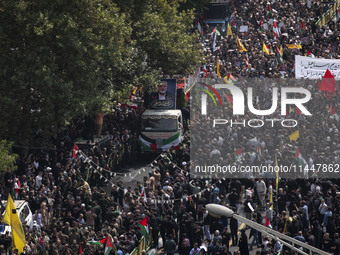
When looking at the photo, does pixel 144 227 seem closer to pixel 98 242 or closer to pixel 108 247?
pixel 98 242

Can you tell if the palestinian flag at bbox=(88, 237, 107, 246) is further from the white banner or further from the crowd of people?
the white banner

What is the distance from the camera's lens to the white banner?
133ft

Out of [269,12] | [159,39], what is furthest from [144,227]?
[269,12]

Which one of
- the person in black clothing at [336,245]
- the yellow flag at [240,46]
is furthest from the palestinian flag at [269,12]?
the person in black clothing at [336,245]

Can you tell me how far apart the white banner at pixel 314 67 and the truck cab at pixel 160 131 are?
615 cm

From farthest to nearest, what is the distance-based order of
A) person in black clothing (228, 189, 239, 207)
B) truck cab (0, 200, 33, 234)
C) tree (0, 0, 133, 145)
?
tree (0, 0, 133, 145) < person in black clothing (228, 189, 239, 207) < truck cab (0, 200, 33, 234)

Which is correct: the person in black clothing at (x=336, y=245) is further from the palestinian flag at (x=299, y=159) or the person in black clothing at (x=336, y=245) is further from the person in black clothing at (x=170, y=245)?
the palestinian flag at (x=299, y=159)

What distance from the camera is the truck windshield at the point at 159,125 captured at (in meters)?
39.0

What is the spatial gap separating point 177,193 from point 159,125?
9.00m

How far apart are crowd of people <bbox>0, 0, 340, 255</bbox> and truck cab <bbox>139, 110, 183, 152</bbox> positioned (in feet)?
1.65

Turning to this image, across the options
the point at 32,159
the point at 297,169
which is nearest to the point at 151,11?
the point at 32,159

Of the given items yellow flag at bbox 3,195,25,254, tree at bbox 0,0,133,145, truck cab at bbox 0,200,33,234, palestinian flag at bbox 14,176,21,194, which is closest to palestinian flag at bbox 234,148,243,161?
tree at bbox 0,0,133,145

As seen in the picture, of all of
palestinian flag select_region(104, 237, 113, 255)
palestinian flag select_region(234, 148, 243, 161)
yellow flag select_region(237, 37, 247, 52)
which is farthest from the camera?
yellow flag select_region(237, 37, 247, 52)

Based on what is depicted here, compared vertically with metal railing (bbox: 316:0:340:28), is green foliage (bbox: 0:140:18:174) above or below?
below
